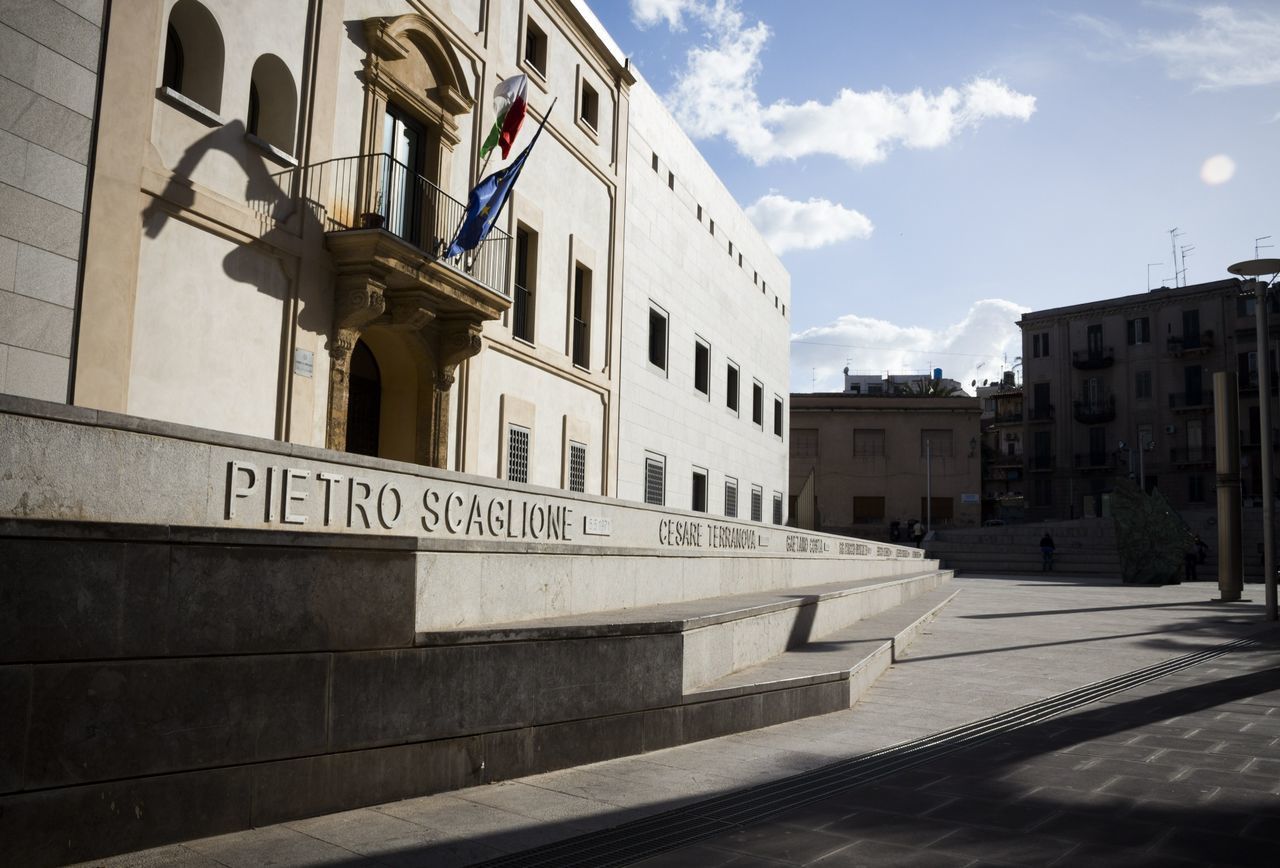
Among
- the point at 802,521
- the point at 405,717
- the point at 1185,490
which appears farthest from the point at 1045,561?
the point at 405,717

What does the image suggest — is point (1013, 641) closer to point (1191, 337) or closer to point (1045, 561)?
point (1045, 561)

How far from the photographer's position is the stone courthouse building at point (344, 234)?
28.3 ft

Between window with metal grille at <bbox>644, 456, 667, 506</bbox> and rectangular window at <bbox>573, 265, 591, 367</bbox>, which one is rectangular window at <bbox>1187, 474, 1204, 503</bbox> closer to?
window with metal grille at <bbox>644, 456, 667, 506</bbox>

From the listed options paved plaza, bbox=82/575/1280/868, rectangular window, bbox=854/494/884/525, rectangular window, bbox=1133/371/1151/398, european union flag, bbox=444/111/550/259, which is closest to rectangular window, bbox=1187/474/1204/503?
rectangular window, bbox=1133/371/1151/398

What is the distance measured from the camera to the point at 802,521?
3706 cm

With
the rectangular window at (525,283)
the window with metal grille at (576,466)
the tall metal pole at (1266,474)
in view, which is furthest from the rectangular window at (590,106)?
the tall metal pole at (1266,474)

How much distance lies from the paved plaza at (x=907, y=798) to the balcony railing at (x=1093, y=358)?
54.6 meters

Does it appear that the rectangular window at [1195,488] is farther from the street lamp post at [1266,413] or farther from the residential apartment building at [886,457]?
the street lamp post at [1266,413]

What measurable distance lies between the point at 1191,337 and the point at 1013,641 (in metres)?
51.4

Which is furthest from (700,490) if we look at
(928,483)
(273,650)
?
(928,483)

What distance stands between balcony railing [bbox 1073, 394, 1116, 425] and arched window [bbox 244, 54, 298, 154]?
58.2 meters

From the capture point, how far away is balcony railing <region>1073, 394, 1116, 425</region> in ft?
194

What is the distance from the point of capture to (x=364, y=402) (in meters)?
Answer: 13.6

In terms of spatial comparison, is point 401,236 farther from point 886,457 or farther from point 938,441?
point 938,441
